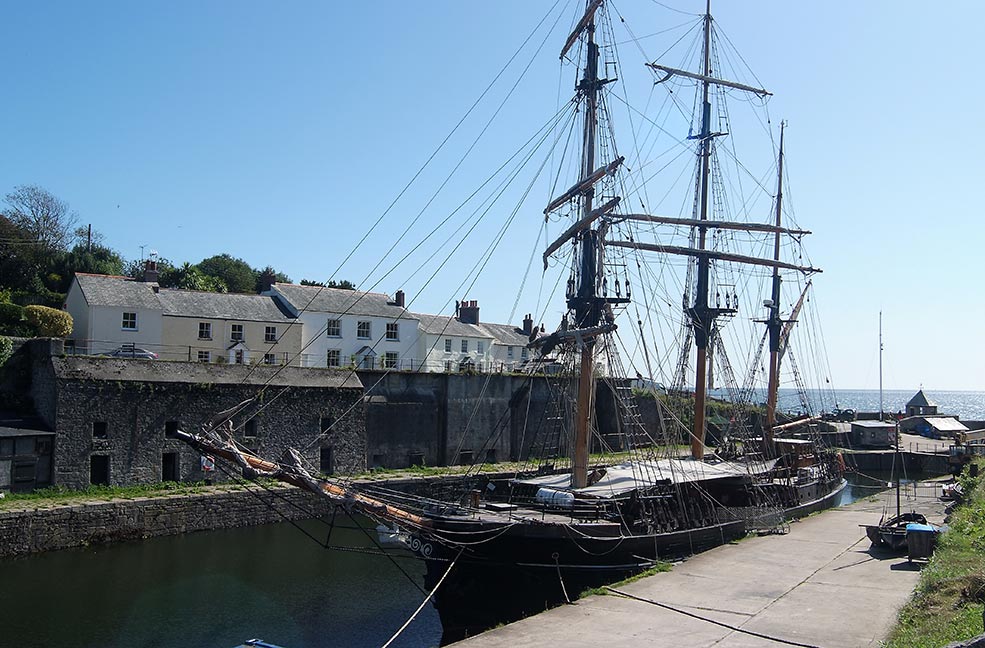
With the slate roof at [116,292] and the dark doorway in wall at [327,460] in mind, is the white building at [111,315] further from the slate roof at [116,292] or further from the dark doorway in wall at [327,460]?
the dark doorway in wall at [327,460]

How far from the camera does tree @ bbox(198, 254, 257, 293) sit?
7331cm

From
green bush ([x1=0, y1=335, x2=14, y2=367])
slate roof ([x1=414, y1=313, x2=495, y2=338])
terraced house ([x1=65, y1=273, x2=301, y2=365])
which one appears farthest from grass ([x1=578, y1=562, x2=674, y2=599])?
slate roof ([x1=414, y1=313, x2=495, y2=338])

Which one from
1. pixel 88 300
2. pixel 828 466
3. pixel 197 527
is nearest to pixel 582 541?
pixel 197 527

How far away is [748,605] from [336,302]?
34.9 m

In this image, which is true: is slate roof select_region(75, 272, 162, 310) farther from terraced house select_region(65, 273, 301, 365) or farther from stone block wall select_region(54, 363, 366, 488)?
stone block wall select_region(54, 363, 366, 488)

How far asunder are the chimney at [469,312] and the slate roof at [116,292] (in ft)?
74.4

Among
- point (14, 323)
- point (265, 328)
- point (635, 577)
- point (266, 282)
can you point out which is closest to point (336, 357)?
point (265, 328)

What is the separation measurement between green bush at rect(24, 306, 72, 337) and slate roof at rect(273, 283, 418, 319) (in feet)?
38.9

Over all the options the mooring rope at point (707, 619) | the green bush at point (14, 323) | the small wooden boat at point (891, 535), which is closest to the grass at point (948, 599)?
the small wooden boat at point (891, 535)

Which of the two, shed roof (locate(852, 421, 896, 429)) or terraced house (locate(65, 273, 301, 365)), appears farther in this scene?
shed roof (locate(852, 421, 896, 429))

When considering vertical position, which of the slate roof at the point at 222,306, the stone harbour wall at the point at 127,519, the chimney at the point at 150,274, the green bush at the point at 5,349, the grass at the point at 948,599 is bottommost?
the stone harbour wall at the point at 127,519

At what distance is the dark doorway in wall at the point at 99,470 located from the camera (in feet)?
99.5

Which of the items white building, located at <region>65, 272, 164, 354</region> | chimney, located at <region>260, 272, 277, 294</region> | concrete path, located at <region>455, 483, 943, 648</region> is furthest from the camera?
chimney, located at <region>260, 272, 277, 294</region>

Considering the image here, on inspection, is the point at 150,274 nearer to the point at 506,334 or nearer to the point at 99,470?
the point at 99,470
